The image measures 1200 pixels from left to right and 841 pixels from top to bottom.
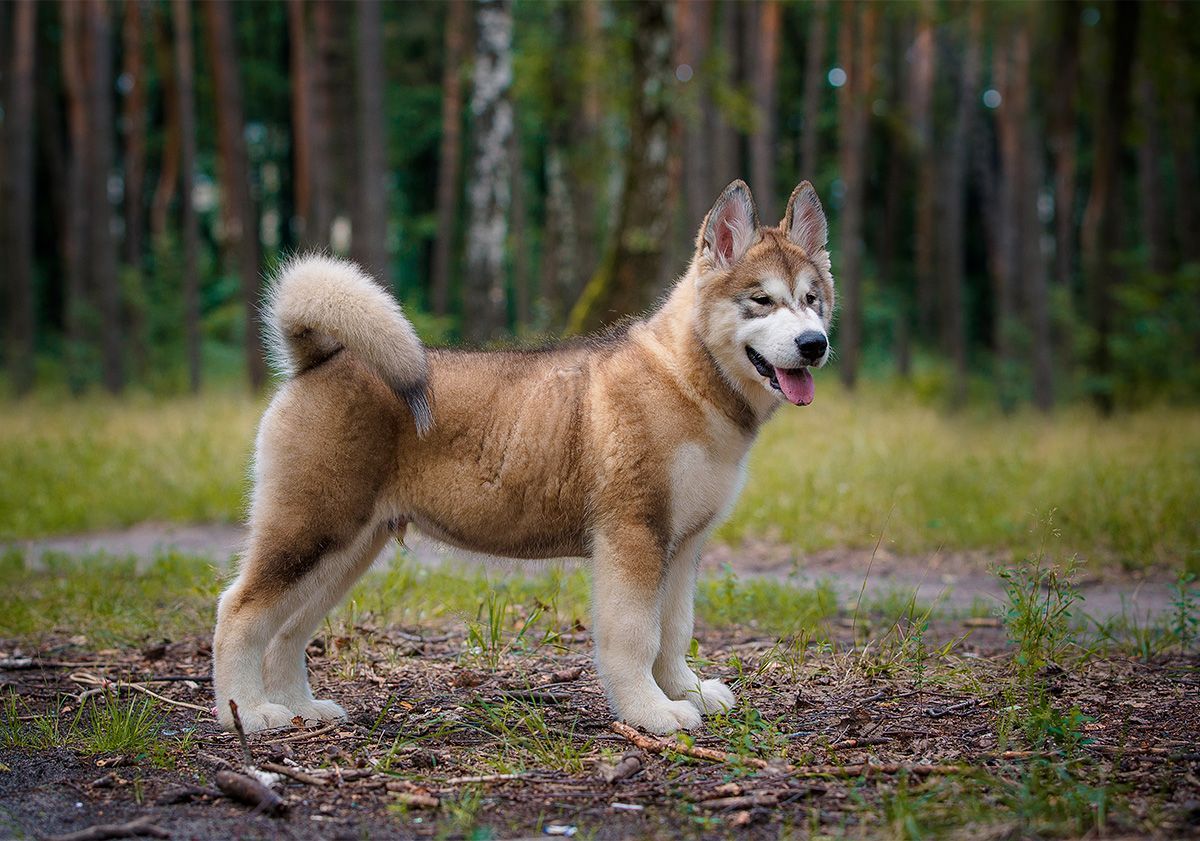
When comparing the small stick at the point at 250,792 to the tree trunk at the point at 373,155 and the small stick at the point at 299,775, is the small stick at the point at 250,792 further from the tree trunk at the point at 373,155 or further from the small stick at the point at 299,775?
the tree trunk at the point at 373,155

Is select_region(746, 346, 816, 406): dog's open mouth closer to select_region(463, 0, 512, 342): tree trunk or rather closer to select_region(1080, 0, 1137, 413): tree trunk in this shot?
select_region(463, 0, 512, 342): tree trunk

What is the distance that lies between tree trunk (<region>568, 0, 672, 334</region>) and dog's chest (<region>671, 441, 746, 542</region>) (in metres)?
8.86

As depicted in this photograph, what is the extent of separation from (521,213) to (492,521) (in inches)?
934

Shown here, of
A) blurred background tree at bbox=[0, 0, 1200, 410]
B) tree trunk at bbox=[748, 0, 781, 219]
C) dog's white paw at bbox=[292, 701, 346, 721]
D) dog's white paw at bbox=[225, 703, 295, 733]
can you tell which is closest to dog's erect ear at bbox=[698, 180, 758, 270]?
dog's white paw at bbox=[292, 701, 346, 721]

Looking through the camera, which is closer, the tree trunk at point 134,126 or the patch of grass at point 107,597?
the patch of grass at point 107,597

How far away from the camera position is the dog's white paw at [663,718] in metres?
4.77

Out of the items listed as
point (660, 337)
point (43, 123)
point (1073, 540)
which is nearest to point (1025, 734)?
point (660, 337)

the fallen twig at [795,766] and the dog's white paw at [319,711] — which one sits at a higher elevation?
the fallen twig at [795,766]

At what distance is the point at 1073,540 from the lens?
9203mm

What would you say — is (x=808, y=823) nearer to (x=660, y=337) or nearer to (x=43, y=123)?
(x=660, y=337)

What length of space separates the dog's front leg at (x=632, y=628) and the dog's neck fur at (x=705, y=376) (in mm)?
677

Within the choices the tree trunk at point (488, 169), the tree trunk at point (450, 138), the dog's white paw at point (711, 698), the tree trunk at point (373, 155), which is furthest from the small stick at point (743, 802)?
the tree trunk at point (450, 138)

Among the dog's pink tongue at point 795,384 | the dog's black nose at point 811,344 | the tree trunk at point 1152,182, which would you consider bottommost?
the dog's pink tongue at point 795,384

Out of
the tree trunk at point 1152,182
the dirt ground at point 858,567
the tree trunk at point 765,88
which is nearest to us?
the dirt ground at point 858,567
